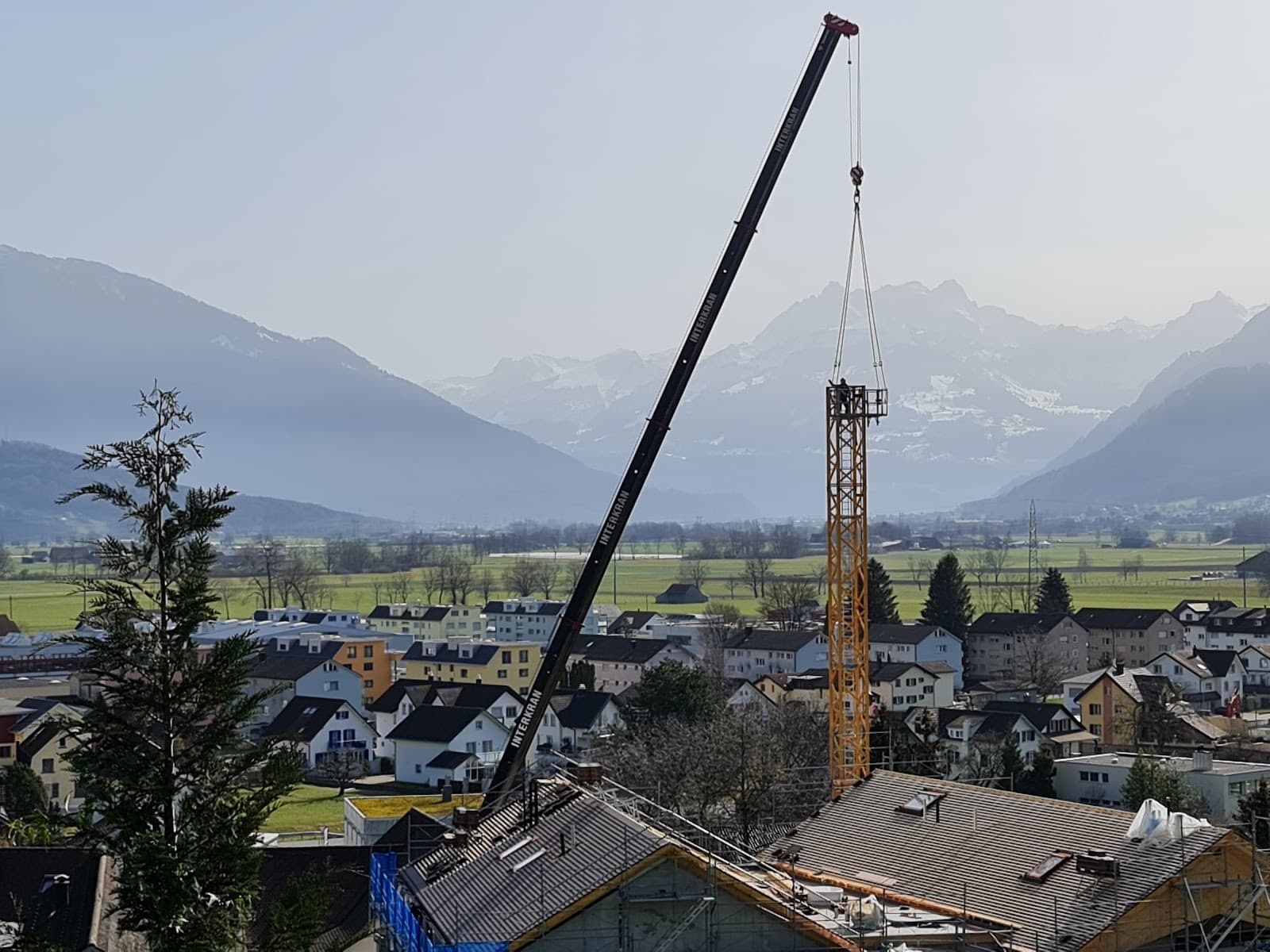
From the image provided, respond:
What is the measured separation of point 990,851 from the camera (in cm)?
2270

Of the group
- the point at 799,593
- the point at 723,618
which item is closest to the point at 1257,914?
the point at 723,618

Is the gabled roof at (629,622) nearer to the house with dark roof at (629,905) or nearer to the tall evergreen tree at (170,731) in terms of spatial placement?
the house with dark roof at (629,905)

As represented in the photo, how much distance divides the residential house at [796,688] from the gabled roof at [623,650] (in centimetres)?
1062

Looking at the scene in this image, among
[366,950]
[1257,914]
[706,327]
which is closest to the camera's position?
[1257,914]

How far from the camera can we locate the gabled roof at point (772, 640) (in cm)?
7550

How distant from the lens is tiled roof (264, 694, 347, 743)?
57875 millimetres

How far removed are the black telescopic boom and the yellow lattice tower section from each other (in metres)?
7.79

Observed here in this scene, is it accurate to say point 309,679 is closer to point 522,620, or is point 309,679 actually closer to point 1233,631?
point 522,620

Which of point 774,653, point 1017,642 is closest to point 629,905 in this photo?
point 774,653

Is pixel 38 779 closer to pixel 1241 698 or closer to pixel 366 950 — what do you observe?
pixel 366 950

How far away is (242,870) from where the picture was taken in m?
13.9

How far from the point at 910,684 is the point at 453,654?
68.7 feet

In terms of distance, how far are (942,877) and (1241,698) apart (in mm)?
49662

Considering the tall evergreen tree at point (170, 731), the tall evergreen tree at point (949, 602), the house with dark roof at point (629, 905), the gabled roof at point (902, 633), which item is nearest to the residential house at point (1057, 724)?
the gabled roof at point (902, 633)
